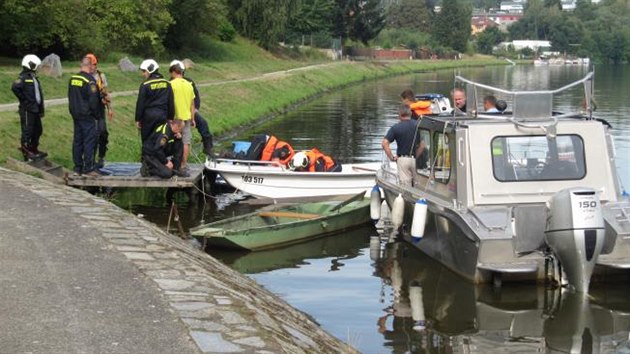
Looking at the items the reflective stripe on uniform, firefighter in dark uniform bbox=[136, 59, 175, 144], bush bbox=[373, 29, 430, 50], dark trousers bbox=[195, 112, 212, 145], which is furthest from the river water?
bush bbox=[373, 29, 430, 50]

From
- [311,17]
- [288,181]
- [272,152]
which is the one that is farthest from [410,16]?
[288,181]

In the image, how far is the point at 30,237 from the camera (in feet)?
36.4

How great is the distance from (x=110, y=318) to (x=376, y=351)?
3.64 metres

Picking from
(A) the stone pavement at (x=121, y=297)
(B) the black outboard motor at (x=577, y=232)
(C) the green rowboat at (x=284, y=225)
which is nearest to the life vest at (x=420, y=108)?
(C) the green rowboat at (x=284, y=225)

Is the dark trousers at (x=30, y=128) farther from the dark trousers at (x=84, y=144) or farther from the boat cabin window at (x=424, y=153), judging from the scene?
the boat cabin window at (x=424, y=153)

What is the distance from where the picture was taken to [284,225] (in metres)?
16.0

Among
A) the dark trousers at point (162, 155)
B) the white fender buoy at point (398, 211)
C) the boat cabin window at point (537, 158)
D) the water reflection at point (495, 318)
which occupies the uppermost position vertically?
the boat cabin window at point (537, 158)

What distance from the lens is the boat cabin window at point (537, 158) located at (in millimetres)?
14211

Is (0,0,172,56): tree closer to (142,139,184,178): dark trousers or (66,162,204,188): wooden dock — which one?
(142,139,184,178): dark trousers

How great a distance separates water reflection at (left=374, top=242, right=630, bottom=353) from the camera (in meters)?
11.2

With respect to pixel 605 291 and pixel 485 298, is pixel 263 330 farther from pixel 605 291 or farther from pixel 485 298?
pixel 605 291

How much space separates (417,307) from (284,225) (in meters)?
3.76

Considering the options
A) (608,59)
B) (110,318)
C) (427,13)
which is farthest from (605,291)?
(608,59)

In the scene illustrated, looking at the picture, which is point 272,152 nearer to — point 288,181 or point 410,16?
point 288,181
